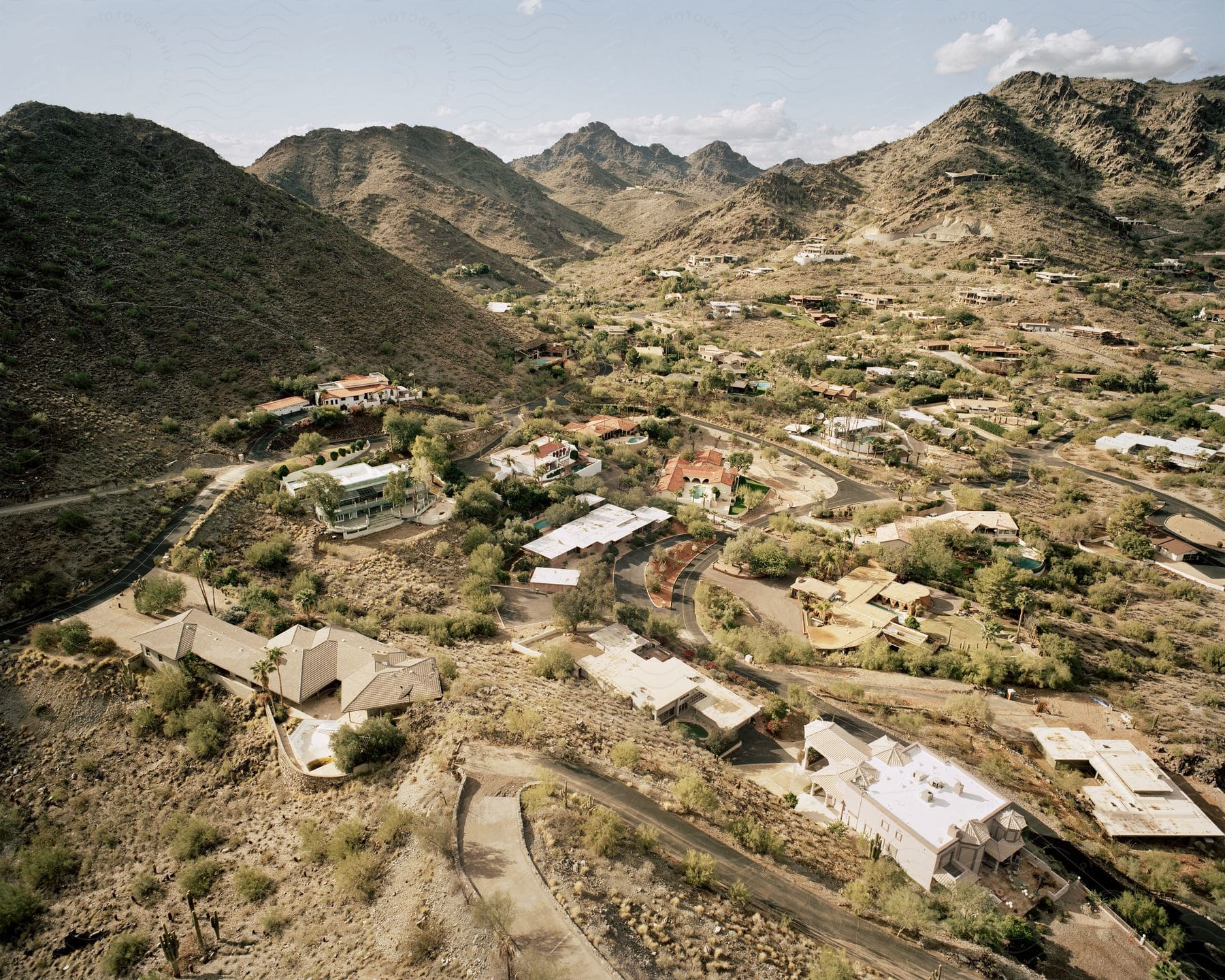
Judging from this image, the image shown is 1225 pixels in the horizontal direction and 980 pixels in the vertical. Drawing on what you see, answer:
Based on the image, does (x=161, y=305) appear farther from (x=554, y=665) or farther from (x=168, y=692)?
(x=554, y=665)

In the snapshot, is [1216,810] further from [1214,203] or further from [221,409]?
[1214,203]

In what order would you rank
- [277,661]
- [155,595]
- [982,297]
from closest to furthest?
[277,661] → [155,595] → [982,297]

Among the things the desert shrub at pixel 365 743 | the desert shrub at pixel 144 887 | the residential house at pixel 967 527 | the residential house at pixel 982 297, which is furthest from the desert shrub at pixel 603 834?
the residential house at pixel 982 297

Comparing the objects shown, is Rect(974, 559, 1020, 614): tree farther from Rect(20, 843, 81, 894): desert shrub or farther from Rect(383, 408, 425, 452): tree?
Rect(20, 843, 81, 894): desert shrub

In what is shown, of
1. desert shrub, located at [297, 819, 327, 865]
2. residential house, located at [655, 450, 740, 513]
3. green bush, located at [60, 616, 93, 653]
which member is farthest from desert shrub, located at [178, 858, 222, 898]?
residential house, located at [655, 450, 740, 513]

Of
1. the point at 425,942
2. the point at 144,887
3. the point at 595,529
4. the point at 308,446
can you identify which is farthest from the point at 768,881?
the point at 308,446
